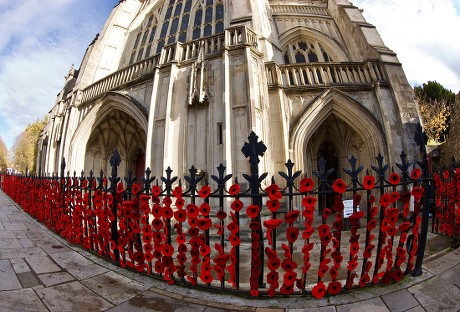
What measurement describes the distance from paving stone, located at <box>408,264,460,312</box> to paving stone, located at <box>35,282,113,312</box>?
3.01 metres

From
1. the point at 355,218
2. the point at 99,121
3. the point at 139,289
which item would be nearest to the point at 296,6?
the point at 99,121

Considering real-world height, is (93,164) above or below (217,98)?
below

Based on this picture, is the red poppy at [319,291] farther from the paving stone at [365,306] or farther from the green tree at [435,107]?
the green tree at [435,107]

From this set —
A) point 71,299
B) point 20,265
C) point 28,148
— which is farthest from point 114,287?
point 28,148

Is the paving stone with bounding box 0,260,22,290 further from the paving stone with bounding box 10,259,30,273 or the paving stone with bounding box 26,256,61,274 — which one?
the paving stone with bounding box 26,256,61,274

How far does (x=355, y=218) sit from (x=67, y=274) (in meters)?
3.49

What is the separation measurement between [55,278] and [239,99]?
20.8 feet

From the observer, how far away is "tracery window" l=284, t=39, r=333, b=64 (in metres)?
13.8

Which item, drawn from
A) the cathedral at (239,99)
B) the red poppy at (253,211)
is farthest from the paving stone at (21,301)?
the cathedral at (239,99)

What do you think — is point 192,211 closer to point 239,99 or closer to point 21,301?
point 21,301

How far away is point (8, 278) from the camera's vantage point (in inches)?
101

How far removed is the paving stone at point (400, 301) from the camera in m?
2.06

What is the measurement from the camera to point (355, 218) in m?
2.30

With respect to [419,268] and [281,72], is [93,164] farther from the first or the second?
[419,268]
